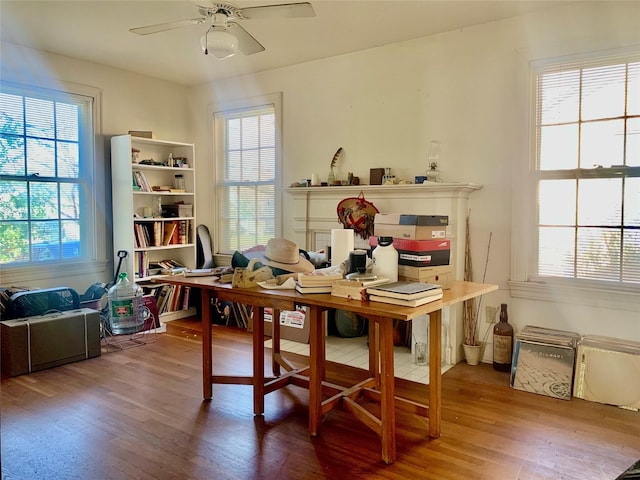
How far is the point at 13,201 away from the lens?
14.6 ft

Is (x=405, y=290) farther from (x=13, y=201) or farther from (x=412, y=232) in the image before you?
(x=13, y=201)

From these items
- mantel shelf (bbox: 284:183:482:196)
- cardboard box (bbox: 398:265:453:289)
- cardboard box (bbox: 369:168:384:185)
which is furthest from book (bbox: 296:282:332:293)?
cardboard box (bbox: 369:168:384:185)

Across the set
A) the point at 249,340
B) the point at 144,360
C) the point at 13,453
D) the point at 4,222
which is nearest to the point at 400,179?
the point at 249,340

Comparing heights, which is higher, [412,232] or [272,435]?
[412,232]

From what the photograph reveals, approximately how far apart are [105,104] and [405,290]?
4197 millimetres

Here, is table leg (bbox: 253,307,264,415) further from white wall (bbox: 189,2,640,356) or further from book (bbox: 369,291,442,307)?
white wall (bbox: 189,2,640,356)

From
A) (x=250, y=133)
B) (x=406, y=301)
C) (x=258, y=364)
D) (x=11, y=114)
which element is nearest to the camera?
(x=406, y=301)

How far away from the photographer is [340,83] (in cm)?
465

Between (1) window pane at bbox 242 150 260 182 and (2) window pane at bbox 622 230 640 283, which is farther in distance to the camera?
(1) window pane at bbox 242 150 260 182

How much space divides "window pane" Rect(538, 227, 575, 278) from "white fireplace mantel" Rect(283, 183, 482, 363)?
0.57 metres

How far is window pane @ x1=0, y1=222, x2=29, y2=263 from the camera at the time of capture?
441 cm

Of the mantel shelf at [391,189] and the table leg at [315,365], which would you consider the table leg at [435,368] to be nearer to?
the table leg at [315,365]

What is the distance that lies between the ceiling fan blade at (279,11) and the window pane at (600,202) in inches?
88.0

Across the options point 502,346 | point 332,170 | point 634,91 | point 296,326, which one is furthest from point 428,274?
point 332,170
